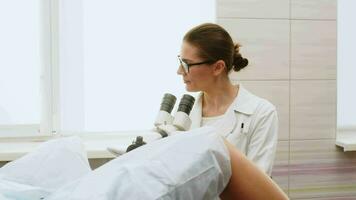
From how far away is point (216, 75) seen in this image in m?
1.82

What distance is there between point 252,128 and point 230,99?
181 mm

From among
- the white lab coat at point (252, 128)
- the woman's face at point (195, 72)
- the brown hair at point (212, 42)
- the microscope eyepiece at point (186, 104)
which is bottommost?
the white lab coat at point (252, 128)

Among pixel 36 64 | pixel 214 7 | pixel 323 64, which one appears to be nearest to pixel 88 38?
pixel 36 64

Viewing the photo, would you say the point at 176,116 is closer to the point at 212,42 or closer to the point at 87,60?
the point at 212,42

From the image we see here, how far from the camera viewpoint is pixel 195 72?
179 centimetres

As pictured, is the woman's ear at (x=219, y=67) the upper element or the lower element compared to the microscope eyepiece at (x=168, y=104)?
upper

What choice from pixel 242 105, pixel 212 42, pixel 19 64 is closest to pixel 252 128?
pixel 242 105

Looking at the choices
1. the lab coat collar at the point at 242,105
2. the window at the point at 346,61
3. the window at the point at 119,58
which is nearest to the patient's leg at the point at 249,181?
the lab coat collar at the point at 242,105

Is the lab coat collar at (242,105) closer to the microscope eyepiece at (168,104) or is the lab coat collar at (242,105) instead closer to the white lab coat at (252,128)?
the white lab coat at (252,128)

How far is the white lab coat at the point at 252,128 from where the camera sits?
1.72 metres

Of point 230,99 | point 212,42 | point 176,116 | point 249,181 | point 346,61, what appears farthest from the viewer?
point 346,61

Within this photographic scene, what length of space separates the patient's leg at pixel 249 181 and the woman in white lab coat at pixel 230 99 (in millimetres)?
937

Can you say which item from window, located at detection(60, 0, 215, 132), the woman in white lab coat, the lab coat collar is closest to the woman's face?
the woman in white lab coat

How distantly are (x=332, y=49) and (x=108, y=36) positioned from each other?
1371 mm
